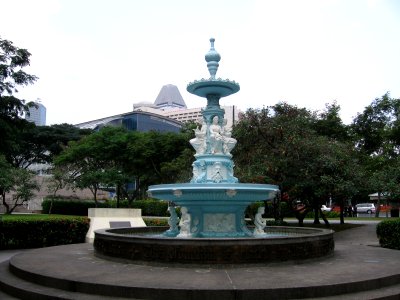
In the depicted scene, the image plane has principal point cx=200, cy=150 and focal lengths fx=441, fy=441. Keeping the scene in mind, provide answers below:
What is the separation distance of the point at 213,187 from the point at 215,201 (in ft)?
2.72

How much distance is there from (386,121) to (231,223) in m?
25.6

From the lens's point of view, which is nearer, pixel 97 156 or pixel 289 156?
pixel 289 156

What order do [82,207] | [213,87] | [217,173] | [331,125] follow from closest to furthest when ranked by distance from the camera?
[217,173]
[213,87]
[331,125]
[82,207]

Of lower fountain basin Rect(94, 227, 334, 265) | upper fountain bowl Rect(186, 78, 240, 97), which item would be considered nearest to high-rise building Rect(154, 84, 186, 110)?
upper fountain bowl Rect(186, 78, 240, 97)

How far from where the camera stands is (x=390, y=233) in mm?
15828

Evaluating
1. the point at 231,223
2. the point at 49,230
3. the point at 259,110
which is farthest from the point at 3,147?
the point at 259,110

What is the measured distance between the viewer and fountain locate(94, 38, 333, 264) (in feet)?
28.5

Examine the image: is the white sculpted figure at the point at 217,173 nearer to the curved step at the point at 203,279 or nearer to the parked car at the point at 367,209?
the curved step at the point at 203,279

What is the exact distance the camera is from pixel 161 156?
35.2 meters

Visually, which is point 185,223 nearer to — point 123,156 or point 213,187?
point 213,187

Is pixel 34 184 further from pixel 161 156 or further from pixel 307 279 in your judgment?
pixel 307 279

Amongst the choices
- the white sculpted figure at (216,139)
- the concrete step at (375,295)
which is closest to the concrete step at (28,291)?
the concrete step at (375,295)

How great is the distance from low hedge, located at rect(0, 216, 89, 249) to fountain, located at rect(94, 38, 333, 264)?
4306mm

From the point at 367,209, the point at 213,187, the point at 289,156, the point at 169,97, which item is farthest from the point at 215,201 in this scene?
Answer: the point at 169,97
